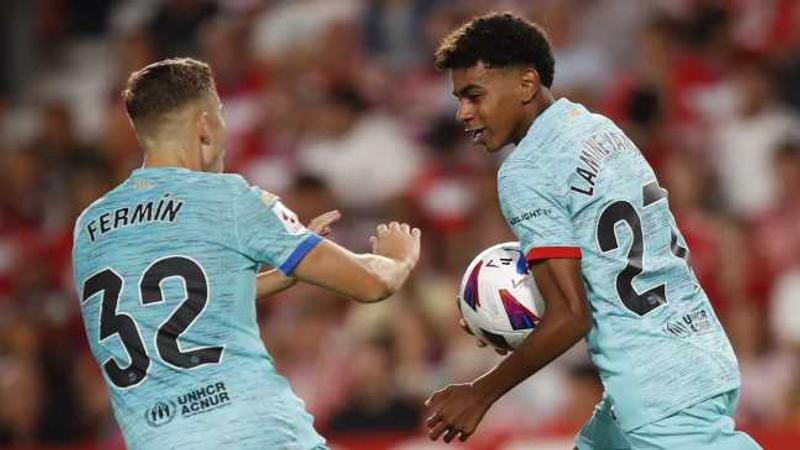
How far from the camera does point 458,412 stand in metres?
4.69

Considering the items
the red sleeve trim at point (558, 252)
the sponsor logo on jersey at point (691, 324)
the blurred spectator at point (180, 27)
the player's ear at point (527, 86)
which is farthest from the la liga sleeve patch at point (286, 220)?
the blurred spectator at point (180, 27)

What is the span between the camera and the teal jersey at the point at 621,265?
15.0 ft

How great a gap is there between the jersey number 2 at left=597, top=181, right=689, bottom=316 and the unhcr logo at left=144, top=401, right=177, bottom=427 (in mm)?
1310

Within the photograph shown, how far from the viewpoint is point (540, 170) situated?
465 centimetres

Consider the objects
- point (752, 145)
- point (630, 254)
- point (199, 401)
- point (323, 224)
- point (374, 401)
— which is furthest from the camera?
point (752, 145)

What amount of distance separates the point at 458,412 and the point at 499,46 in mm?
1102

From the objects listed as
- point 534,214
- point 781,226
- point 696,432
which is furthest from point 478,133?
point 781,226

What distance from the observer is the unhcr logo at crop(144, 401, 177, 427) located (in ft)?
14.5

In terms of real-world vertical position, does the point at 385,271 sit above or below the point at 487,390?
above

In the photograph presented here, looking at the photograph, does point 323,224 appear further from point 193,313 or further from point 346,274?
point 193,313

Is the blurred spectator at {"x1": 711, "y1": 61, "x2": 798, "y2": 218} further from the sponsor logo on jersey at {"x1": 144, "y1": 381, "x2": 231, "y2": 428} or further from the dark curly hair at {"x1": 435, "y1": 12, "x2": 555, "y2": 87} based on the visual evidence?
the sponsor logo on jersey at {"x1": 144, "y1": 381, "x2": 231, "y2": 428}

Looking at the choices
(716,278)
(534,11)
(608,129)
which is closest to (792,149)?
(716,278)

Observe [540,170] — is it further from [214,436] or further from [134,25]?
[134,25]

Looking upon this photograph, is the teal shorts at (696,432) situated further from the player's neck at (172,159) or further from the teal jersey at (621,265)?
the player's neck at (172,159)
